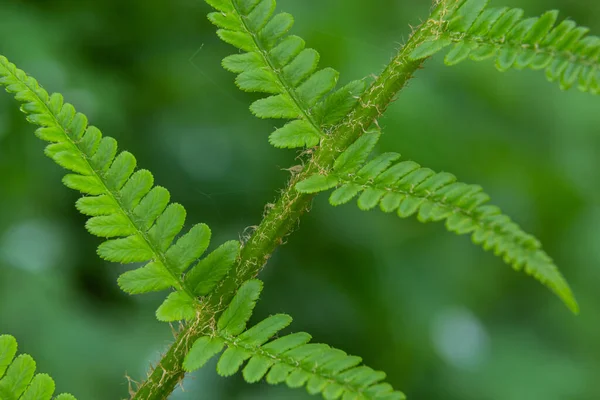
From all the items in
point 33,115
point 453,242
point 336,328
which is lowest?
point 33,115

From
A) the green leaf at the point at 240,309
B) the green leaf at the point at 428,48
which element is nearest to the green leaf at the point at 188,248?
the green leaf at the point at 240,309

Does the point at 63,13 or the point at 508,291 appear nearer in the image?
the point at 63,13

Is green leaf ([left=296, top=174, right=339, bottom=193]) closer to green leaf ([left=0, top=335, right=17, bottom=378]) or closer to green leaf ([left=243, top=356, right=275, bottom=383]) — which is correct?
green leaf ([left=243, top=356, right=275, bottom=383])

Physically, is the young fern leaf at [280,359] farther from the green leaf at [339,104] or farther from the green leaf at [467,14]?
the green leaf at [467,14]

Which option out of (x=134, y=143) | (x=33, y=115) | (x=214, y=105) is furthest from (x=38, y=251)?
(x=33, y=115)

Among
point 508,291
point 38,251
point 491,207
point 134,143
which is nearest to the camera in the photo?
point 491,207

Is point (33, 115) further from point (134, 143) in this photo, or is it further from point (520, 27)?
point (134, 143)
